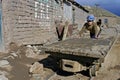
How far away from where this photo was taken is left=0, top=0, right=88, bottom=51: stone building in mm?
10281

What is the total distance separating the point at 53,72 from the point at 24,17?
4.84 metres

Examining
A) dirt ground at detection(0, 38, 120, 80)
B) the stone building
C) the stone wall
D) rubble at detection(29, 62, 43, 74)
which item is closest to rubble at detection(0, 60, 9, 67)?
dirt ground at detection(0, 38, 120, 80)

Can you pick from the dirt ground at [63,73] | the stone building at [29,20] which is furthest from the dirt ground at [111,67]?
the stone building at [29,20]

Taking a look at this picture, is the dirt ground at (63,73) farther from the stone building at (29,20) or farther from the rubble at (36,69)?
the stone building at (29,20)

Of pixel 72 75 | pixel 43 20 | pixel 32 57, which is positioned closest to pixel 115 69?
pixel 72 75

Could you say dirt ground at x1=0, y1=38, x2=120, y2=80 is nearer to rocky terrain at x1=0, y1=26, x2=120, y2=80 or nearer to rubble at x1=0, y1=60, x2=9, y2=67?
rocky terrain at x1=0, y1=26, x2=120, y2=80

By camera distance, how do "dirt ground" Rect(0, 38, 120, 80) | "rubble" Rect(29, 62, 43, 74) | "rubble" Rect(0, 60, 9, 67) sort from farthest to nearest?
"rubble" Rect(0, 60, 9, 67) < "rubble" Rect(29, 62, 43, 74) < "dirt ground" Rect(0, 38, 120, 80)

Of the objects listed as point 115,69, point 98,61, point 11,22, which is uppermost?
point 11,22

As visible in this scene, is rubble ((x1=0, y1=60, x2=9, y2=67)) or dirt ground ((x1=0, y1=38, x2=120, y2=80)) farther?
rubble ((x1=0, y1=60, x2=9, y2=67))

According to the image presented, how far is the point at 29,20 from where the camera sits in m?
12.7

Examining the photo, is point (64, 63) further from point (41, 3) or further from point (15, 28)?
point (41, 3)

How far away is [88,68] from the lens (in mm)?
7645

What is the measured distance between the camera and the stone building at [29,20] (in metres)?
10.3

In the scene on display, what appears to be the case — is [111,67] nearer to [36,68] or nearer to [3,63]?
[36,68]
